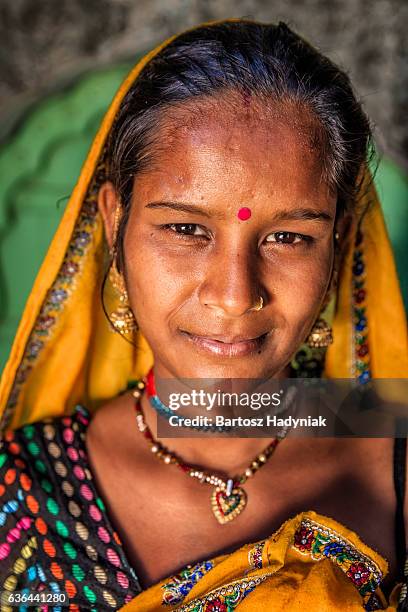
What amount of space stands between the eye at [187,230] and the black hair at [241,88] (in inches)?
5.3

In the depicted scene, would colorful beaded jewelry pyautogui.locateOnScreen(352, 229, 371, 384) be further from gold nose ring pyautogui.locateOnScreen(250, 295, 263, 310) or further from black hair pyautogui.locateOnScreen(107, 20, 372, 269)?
gold nose ring pyautogui.locateOnScreen(250, 295, 263, 310)

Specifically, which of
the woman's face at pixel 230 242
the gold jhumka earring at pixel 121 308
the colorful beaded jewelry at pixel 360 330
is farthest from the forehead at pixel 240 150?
the colorful beaded jewelry at pixel 360 330

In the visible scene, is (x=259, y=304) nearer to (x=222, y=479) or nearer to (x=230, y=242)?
(x=230, y=242)

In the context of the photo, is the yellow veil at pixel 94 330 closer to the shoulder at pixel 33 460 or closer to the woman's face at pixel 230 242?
the shoulder at pixel 33 460

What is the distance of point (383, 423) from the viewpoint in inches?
60.3

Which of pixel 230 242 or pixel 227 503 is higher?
pixel 230 242

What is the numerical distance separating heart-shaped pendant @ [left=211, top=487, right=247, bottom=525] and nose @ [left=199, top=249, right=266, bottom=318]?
452mm

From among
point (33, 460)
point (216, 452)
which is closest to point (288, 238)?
point (216, 452)

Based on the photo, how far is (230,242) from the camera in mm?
1177

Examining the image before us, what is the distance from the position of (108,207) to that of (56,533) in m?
0.65

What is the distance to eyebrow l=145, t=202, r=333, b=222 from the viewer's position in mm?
1179

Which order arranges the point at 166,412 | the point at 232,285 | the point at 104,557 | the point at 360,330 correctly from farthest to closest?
1. the point at 360,330
2. the point at 166,412
3. the point at 104,557
4. the point at 232,285

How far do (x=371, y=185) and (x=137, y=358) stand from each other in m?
0.66

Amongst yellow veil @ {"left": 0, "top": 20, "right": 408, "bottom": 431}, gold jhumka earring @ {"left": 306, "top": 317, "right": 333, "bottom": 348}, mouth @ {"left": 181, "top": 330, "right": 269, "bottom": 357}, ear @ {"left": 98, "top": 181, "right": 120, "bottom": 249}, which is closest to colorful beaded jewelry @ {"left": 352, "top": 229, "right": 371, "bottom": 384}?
yellow veil @ {"left": 0, "top": 20, "right": 408, "bottom": 431}
